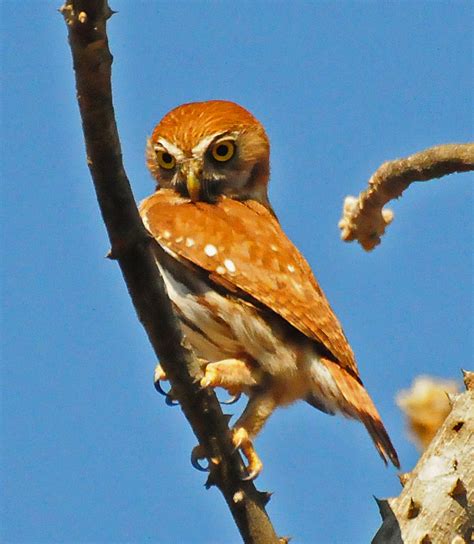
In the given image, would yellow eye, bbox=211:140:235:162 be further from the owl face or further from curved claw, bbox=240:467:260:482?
curved claw, bbox=240:467:260:482

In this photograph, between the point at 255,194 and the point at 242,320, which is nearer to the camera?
the point at 242,320

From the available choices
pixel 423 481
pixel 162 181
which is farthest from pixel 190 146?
pixel 423 481

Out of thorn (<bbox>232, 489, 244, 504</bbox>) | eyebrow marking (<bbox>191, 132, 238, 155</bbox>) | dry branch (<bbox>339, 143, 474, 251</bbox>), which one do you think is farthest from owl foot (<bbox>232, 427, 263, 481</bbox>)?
eyebrow marking (<bbox>191, 132, 238, 155</bbox>)

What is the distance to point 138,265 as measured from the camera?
3396 mm

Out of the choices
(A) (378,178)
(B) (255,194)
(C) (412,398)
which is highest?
(B) (255,194)

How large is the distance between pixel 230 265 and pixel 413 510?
1.71m

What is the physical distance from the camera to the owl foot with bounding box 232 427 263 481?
13.7ft

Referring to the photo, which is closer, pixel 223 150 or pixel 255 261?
pixel 255 261

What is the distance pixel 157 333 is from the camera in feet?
11.7

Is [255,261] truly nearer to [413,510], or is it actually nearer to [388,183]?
[388,183]

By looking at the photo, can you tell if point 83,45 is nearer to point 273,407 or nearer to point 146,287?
point 146,287

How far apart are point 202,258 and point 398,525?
176 cm

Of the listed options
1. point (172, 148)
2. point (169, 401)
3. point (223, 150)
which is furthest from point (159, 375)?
point (223, 150)

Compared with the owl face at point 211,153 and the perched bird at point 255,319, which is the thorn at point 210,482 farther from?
the owl face at point 211,153
